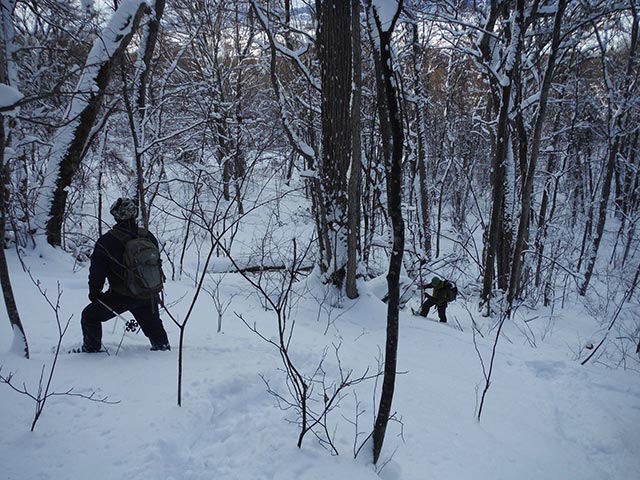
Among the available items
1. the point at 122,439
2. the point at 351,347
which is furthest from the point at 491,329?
the point at 122,439

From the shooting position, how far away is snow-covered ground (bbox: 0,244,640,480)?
206cm

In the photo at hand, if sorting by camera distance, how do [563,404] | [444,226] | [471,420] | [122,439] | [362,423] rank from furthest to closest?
[444,226] < [563,404] < [471,420] < [362,423] < [122,439]

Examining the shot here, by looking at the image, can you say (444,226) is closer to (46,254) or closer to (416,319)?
(416,319)

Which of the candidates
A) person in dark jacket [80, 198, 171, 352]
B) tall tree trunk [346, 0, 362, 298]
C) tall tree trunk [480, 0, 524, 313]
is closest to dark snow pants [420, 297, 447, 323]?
tall tree trunk [480, 0, 524, 313]

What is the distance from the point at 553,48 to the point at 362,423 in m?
6.16

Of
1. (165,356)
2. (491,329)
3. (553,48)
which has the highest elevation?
(553,48)

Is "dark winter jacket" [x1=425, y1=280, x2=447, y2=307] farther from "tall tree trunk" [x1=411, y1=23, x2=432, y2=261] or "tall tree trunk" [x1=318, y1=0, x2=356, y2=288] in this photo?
"tall tree trunk" [x1=411, y1=23, x2=432, y2=261]

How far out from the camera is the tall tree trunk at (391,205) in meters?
1.84

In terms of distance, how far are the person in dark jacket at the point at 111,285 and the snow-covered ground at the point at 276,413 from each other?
26cm

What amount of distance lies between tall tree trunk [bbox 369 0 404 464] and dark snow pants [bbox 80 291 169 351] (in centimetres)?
218

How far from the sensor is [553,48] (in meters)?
5.71

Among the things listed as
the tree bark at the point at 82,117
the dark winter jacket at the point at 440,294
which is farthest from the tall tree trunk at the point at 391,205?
the tree bark at the point at 82,117

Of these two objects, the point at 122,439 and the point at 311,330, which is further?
the point at 311,330

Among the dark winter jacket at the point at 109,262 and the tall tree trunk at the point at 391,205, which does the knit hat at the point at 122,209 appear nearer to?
the dark winter jacket at the point at 109,262
